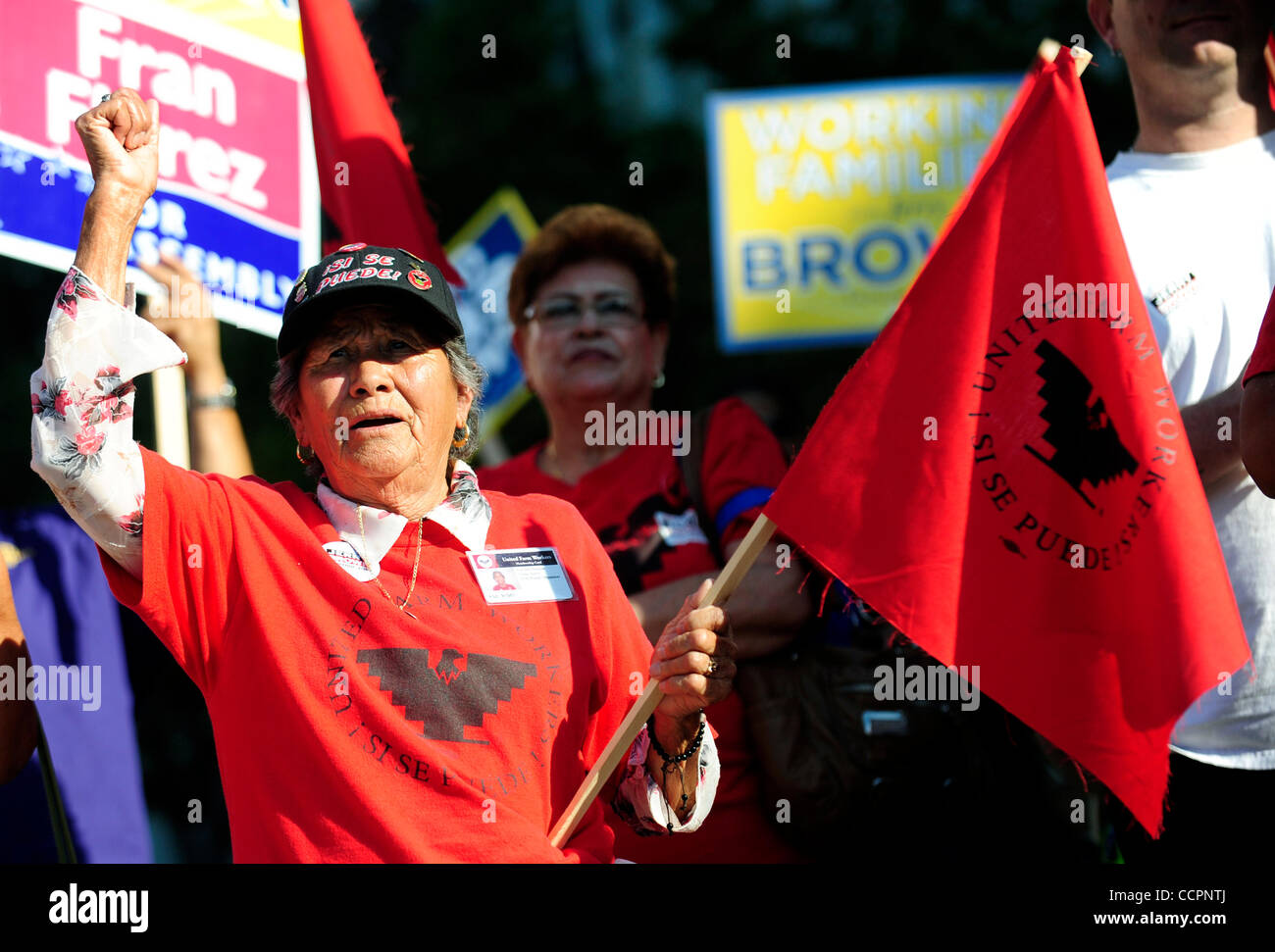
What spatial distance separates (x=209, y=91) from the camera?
13.6ft

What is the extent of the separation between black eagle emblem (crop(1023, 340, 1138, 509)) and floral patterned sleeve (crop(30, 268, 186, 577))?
5.41ft

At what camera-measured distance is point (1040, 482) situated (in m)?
→ 2.91

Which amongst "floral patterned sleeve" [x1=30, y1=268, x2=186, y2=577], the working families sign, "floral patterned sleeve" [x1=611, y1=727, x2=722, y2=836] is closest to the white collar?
"floral patterned sleeve" [x1=30, y1=268, x2=186, y2=577]

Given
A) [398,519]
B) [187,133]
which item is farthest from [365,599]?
[187,133]

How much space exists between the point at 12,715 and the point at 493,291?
7.85ft

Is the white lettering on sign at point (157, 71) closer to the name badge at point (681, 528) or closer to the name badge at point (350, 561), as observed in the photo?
the name badge at point (681, 528)

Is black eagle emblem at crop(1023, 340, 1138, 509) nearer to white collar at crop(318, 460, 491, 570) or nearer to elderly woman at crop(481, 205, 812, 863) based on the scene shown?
elderly woman at crop(481, 205, 812, 863)

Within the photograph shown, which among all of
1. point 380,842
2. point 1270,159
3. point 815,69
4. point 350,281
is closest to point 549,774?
point 380,842

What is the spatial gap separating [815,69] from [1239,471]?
3.55m

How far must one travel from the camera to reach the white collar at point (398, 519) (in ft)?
9.12

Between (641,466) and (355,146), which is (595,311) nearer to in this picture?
(641,466)

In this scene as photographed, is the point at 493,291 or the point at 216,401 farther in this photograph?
the point at 493,291
